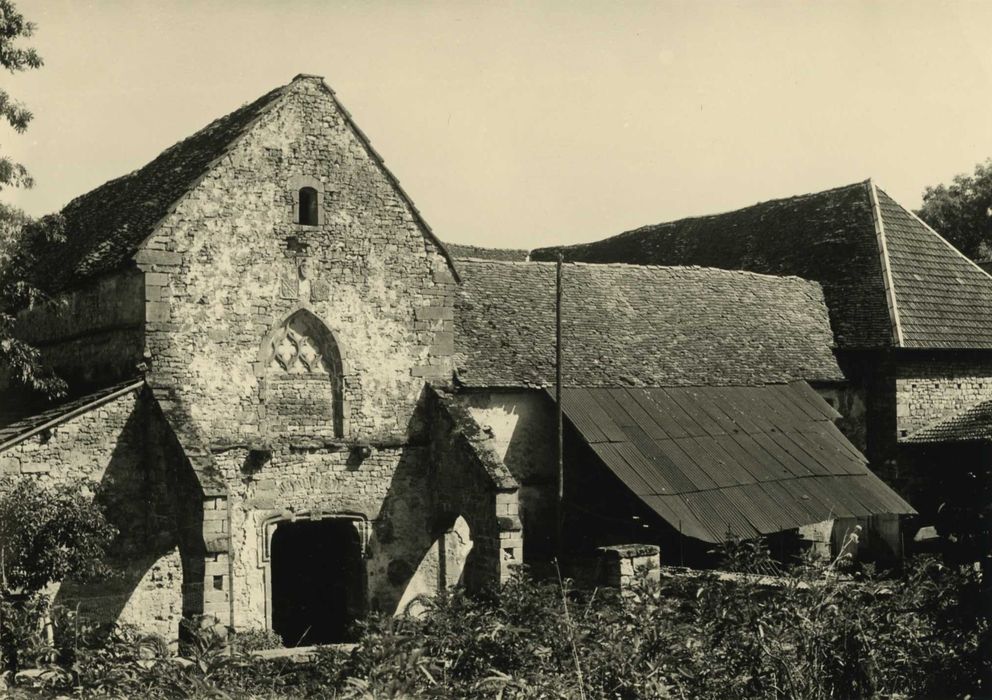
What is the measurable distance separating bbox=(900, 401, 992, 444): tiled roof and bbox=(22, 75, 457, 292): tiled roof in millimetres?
11819

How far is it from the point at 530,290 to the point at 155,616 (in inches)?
407

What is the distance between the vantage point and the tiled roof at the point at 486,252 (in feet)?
107

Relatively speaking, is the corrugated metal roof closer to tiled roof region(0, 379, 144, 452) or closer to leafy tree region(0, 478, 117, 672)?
tiled roof region(0, 379, 144, 452)

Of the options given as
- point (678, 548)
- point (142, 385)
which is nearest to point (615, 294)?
point (678, 548)

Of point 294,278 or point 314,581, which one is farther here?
point 314,581

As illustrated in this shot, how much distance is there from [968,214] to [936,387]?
18.1 m

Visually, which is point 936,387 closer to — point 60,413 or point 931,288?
point 931,288

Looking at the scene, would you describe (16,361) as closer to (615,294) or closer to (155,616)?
(155,616)

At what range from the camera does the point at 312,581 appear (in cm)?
1916

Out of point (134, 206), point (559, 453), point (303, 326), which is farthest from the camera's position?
point (559, 453)

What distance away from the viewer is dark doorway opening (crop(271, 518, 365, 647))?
1855 centimetres

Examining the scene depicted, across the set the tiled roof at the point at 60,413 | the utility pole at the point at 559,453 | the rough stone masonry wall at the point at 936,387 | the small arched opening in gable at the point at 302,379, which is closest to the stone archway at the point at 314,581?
the small arched opening in gable at the point at 302,379

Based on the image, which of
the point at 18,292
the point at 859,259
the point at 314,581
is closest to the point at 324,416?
the point at 314,581

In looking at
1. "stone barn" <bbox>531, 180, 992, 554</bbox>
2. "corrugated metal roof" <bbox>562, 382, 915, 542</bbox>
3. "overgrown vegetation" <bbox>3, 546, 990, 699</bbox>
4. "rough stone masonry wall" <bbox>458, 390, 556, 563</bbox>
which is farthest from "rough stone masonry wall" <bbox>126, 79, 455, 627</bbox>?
"stone barn" <bbox>531, 180, 992, 554</bbox>
